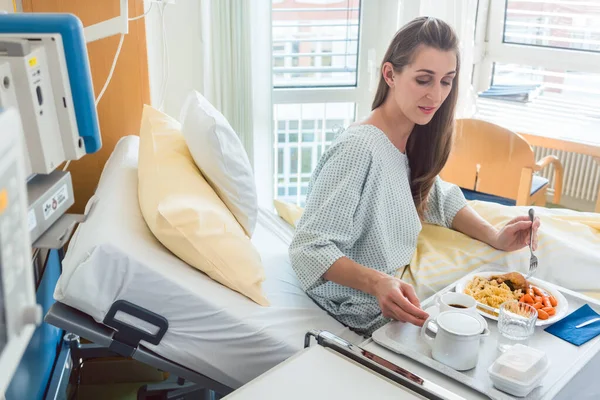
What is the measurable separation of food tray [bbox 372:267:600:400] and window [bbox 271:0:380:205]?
1.81 metres

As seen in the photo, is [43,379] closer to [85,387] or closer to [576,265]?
[85,387]

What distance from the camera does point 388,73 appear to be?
65.1 inches

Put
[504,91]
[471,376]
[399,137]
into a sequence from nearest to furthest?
[471,376]
[399,137]
[504,91]

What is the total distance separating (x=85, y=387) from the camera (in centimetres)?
212

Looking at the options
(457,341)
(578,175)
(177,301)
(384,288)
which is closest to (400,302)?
(384,288)

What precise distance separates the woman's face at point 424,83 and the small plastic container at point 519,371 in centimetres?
71

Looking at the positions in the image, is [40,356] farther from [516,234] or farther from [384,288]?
[516,234]

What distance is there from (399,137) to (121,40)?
860 mm

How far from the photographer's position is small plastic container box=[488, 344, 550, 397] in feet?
3.41

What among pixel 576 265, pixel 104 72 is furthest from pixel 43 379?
pixel 576 265

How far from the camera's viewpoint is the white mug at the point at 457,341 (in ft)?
3.57

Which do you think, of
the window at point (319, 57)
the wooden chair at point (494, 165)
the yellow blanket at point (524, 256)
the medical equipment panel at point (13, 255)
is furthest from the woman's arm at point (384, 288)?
the window at point (319, 57)

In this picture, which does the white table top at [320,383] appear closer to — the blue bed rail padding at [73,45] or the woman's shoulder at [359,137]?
the blue bed rail padding at [73,45]

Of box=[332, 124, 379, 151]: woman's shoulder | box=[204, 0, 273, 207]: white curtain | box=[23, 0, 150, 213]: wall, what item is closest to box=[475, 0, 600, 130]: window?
box=[204, 0, 273, 207]: white curtain
